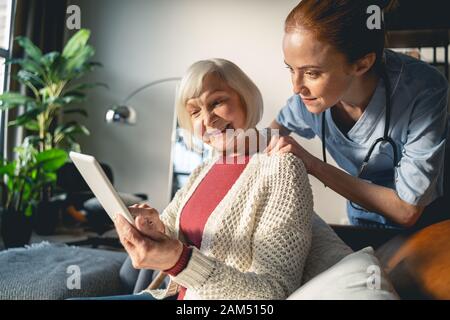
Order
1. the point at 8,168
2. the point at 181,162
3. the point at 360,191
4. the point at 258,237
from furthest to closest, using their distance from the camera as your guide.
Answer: the point at 8,168 → the point at 181,162 → the point at 360,191 → the point at 258,237

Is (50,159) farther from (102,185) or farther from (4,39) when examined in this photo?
(102,185)

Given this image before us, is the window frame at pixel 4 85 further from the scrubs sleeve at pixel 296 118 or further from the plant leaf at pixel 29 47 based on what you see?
the scrubs sleeve at pixel 296 118

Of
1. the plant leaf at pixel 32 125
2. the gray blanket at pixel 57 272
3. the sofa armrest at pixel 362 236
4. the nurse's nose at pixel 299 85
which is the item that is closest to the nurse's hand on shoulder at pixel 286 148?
the nurse's nose at pixel 299 85

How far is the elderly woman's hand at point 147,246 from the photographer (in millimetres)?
706

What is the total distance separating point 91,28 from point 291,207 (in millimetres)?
936

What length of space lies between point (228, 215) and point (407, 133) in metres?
0.40

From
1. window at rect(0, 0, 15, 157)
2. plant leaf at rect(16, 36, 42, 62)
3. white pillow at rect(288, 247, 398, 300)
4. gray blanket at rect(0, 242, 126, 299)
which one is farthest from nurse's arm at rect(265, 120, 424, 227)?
plant leaf at rect(16, 36, 42, 62)

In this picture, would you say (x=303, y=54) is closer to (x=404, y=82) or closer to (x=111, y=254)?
(x=404, y=82)

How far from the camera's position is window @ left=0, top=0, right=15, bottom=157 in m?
1.78

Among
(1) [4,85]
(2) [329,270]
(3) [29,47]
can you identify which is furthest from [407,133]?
(1) [4,85]

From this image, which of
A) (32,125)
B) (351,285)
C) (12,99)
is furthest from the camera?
(32,125)

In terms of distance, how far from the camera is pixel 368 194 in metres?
1.02

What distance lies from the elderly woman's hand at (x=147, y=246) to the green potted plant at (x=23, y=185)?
78.6 inches

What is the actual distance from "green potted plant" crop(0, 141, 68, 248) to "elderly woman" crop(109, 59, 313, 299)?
1.64m
